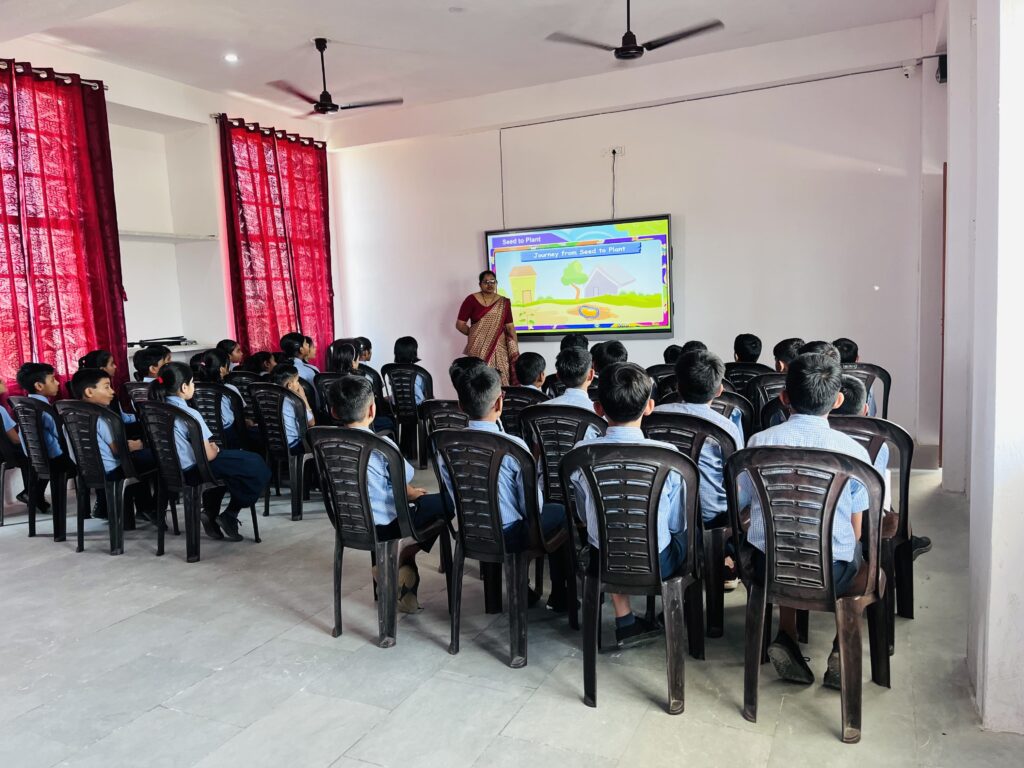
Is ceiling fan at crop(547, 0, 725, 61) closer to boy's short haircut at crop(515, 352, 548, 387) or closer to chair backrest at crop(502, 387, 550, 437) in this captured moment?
boy's short haircut at crop(515, 352, 548, 387)

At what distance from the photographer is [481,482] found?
262 cm

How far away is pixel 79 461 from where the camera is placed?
4.07 m

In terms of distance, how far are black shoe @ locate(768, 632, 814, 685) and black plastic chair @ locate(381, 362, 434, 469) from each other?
360 centimetres

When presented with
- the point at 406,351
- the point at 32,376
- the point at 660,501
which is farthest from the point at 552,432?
the point at 32,376

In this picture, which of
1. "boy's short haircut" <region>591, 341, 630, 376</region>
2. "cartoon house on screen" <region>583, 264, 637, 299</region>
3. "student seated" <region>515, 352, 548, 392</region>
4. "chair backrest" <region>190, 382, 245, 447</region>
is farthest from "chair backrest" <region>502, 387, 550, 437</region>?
"cartoon house on screen" <region>583, 264, 637, 299</region>

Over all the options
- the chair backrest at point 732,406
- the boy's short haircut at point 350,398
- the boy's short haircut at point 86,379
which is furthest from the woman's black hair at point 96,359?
the chair backrest at point 732,406

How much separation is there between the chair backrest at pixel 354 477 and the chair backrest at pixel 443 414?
3.45ft

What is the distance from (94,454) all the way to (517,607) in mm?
2695

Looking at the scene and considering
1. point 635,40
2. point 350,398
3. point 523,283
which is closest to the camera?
point 350,398

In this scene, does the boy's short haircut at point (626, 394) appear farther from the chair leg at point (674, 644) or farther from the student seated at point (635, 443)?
the chair leg at point (674, 644)

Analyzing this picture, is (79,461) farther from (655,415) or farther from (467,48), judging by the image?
(467,48)

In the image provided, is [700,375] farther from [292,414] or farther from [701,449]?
[292,414]

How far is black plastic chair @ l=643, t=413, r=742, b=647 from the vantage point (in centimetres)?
270

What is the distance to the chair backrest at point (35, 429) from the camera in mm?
4219
